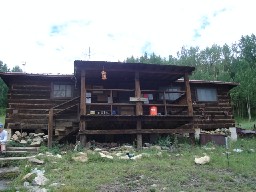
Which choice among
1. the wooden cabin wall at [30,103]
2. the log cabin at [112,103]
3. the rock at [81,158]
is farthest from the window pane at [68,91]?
the rock at [81,158]

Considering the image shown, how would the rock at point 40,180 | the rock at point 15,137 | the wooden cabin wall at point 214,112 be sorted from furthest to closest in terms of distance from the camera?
the wooden cabin wall at point 214,112 → the rock at point 15,137 → the rock at point 40,180

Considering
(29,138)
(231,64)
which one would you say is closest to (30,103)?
(29,138)

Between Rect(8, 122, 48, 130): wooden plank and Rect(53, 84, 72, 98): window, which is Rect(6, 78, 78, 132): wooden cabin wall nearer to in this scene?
Rect(8, 122, 48, 130): wooden plank

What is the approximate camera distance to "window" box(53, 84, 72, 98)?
54.0 feet

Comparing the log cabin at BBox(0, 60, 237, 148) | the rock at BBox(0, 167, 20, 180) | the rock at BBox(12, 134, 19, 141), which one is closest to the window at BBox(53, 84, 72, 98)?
the log cabin at BBox(0, 60, 237, 148)

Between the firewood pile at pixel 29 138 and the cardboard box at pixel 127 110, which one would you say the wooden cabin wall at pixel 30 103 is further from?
the cardboard box at pixel 127 110

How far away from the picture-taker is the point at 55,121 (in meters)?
15.1

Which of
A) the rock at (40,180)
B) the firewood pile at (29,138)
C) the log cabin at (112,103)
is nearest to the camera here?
the rock at (40,180)

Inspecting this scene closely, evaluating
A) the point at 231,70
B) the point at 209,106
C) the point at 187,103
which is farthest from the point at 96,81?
the point at 231,70

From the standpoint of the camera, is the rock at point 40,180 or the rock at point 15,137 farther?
the rock at point 15,137

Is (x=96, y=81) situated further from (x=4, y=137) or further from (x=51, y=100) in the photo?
(x=4, y=137)

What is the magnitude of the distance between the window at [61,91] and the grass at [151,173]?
260 inches

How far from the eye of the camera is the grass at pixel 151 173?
7293mm

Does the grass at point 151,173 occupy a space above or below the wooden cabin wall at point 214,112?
A: below
